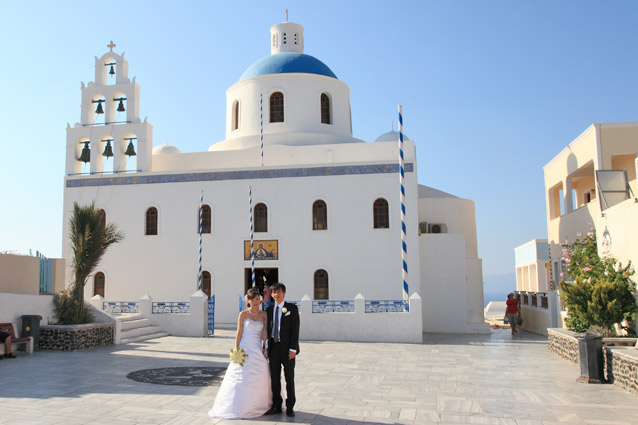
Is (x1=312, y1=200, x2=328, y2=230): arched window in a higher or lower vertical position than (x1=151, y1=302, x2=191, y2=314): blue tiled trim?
higher

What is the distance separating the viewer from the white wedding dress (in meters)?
5.92

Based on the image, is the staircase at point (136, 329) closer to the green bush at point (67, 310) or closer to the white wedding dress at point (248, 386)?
the green bush at point (67, 310)

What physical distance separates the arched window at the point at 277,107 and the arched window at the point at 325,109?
152 cm

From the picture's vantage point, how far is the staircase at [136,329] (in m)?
13.8

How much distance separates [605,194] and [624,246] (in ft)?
9.55

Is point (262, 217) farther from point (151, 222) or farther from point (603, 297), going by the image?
point (603, 297)

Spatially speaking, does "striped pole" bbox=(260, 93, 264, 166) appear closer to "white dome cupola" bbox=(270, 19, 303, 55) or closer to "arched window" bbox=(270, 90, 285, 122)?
"arched window" bbox=(270, 90, 285, 122)

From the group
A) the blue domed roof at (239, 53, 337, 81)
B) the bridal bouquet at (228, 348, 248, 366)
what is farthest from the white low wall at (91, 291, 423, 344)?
the blue domed roof at (239, 53, 337, 81)

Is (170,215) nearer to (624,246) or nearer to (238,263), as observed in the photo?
(238,263)

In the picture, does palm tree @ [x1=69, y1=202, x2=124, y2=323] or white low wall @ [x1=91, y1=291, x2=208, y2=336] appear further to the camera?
white low wall @ [x1=91, y1=291, x2=208, y2=336]

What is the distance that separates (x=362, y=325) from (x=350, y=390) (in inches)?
278

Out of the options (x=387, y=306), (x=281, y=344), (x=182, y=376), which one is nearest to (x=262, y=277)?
(x=387, y=306)

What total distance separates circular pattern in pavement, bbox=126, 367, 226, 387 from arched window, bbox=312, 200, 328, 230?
8.67 metres

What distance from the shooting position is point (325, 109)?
2145 centimetres
